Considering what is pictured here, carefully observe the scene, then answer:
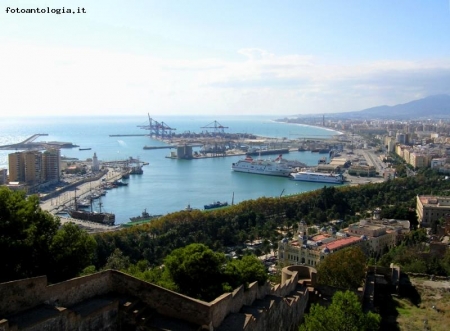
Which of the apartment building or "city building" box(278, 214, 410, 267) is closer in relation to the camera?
"city building" box(278, 214, 410, 267)

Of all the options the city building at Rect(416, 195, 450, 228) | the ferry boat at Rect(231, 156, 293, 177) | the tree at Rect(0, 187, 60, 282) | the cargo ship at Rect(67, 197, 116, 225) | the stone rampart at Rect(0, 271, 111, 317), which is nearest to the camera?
the stone rampart at Rect(0, 271, 111, 317)

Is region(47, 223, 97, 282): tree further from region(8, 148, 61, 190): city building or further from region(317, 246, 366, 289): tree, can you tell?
region(8, 148, 61, 190): city building

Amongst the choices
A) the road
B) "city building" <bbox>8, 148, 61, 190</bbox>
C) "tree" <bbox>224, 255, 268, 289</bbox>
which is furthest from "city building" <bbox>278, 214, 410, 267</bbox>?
"city building" <bbox>8, 148, 61, 190</bbox>

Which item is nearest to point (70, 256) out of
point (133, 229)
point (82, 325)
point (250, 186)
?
point (82, 325)

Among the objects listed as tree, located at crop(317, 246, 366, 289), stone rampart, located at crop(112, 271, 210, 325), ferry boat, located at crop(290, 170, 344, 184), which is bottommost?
ferry boat, located at crop(290, 170, 344, 184)

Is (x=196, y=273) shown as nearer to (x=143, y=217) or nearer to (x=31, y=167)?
(x=143, y=217)

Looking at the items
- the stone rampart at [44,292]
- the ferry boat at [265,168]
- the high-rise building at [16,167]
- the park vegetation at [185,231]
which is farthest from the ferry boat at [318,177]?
the stone rampart at [44,292]

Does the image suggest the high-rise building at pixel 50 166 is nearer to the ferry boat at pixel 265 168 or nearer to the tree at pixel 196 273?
the ferry boat at pixel 265 168
